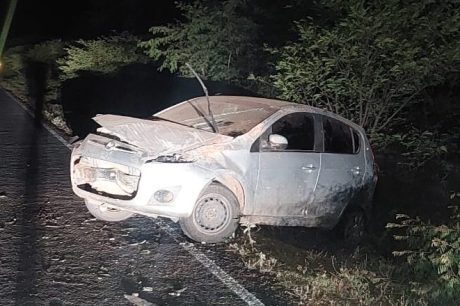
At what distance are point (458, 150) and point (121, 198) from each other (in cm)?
959

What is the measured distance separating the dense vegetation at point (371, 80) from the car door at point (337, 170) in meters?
0.75

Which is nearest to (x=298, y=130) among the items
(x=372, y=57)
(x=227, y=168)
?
(x=227, y=168)

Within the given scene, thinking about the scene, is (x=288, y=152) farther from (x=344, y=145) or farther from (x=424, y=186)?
(x=424, y=186)

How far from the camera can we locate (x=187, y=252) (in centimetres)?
652

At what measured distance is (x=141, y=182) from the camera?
6484 millimetres

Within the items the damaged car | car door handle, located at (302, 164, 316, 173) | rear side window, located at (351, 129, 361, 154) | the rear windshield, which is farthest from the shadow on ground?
car door handle, located at (302, 164, 316, 173)

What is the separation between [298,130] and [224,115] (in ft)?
3.01

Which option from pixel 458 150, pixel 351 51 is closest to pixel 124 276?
pixel 351 51

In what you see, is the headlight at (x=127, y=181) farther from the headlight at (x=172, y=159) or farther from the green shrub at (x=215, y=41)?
the green shrub at (x=215, y=41)

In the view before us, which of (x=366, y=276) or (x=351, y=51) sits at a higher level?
(x=351, y=51)

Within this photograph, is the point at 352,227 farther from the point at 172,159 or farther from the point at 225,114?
the point at 172,159

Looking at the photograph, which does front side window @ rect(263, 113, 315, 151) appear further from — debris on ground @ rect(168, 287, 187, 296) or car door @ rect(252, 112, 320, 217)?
debris on ground @ rect(168, 287, 187, 296)

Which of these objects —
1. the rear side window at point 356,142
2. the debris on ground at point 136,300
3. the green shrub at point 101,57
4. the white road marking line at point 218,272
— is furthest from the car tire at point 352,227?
the green shrub at point 101,57

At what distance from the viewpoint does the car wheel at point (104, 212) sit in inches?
289
